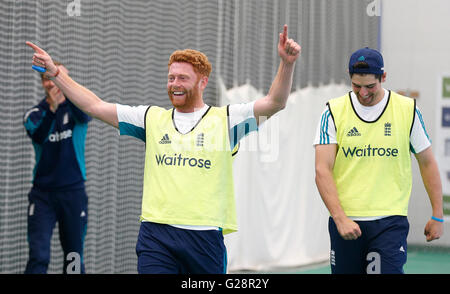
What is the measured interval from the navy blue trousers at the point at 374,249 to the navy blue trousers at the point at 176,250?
2.69ft

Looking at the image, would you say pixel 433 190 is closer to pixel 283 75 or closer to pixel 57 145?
pixel 283 75

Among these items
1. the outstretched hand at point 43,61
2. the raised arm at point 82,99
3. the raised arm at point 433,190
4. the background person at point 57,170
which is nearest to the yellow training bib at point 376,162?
the raised arm at point 433,190

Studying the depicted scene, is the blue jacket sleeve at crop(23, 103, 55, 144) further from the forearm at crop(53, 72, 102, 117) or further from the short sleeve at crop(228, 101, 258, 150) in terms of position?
the short sleeve at crop(228, 101, 258, 150)

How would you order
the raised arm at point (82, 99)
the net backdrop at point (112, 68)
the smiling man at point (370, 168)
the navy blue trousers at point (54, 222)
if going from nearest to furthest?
the raised arm at point (82, 99) → the smiling man at point (370, 168) → the navy blue trousers at point (54, 222) → the net backdrop at point (112, 68)

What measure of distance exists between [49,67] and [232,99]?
3.90 metres

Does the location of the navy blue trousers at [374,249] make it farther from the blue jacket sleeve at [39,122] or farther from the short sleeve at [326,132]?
the blue jacket sleeve at [39,122]

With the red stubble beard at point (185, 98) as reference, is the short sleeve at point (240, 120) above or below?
below

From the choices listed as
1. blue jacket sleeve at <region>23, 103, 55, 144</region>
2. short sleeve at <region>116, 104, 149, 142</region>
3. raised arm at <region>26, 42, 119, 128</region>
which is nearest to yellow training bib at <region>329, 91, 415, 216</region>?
short sleeve at <region>116, 104, 149, 142</region>

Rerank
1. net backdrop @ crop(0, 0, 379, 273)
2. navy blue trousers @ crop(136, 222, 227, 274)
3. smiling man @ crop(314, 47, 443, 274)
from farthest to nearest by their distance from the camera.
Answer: net backdrop @ crop(0, 0, 379, 273) → smiling man @ crop(314, 47, 443, 274) → navy blue trousers @ crop(136, 222, 227, 274)

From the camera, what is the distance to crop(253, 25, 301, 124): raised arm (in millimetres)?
3564

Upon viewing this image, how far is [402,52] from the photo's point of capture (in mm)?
10336

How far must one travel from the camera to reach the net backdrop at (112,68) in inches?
232

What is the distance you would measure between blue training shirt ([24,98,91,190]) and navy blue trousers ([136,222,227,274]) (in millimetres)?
1912

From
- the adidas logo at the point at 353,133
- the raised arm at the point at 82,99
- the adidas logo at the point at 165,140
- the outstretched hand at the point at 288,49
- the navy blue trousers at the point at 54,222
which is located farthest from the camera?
the navy blue trousers at the point at 54,222
